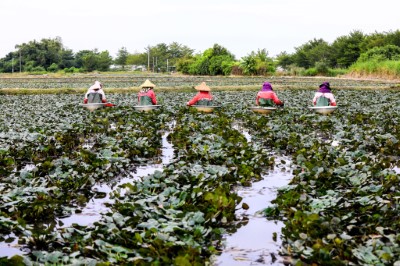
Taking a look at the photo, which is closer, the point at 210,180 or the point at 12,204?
the point at 12,204

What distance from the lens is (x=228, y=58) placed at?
55344 mm

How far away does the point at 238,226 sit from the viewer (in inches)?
189

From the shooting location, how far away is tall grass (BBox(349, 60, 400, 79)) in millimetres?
37216

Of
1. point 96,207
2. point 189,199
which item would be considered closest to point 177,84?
point 96,207

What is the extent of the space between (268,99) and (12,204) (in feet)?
33.0

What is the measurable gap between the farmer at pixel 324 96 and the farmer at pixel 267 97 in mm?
1070

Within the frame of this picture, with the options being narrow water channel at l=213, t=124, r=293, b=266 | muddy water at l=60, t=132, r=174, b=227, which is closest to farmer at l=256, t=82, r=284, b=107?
muddy water at l=60, t=132, r=174, b=227

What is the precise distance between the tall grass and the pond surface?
34.1 m

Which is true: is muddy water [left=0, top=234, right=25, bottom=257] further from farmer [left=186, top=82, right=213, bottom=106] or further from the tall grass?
the tall grass

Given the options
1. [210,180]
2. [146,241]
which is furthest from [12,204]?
[210,180]

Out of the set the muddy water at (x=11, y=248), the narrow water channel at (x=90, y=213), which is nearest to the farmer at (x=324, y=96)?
the narrow water channel at (x=90, y=213)

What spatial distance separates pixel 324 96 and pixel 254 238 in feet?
32.6

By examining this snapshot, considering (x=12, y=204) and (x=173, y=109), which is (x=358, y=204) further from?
(x=173, y=109)

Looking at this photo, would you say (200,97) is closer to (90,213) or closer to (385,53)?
(90,213)
